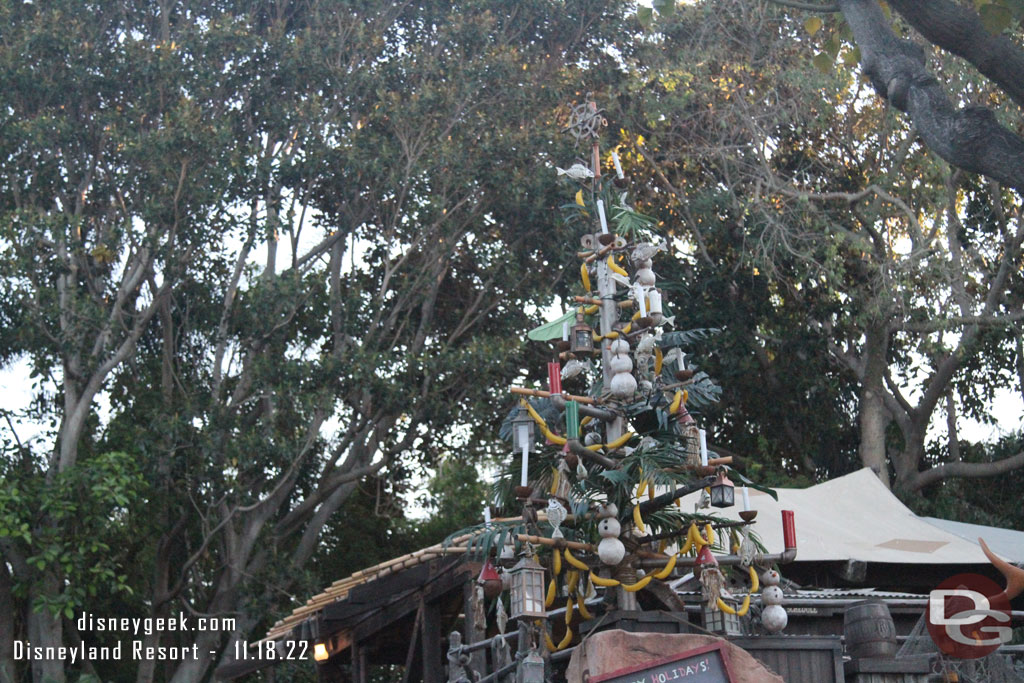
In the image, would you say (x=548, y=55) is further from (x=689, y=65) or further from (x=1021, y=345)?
(x=1021, y=345)

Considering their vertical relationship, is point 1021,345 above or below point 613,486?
above

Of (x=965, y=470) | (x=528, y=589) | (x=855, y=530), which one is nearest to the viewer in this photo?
(x=528, y=589)

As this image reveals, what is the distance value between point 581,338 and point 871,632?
227cm

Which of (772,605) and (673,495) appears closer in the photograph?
(772,605)

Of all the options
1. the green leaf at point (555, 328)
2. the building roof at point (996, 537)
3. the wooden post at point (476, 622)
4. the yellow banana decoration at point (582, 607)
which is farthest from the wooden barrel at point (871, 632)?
the building roof at point (996, 537)

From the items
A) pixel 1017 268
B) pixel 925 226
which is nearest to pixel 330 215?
pixel 925 226

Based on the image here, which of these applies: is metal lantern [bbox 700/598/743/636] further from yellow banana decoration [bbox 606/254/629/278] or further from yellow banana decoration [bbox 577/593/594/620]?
yellow banana decoration [bbox 606/254/629/278]

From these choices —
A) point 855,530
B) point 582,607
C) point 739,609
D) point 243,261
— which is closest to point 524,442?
point 582,607

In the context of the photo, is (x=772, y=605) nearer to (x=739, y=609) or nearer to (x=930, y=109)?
(x=739, y=609)

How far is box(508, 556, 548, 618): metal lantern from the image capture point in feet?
19.4

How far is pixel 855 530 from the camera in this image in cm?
1038

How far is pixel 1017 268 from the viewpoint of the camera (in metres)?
15.8

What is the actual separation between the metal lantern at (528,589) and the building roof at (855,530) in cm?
398

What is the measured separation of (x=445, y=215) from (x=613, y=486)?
31.0 feet
